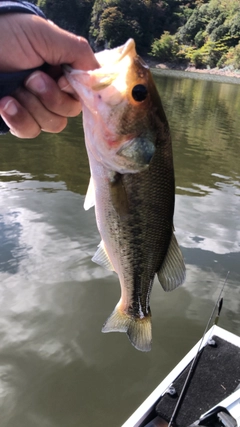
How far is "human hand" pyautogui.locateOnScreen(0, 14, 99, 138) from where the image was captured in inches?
60.7

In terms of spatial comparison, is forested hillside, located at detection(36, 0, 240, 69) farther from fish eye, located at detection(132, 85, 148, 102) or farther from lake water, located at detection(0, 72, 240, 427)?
fish eye, located at detection(132, 85, 148, 102)

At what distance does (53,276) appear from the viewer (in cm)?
560

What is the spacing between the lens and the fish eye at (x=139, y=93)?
4.98ft

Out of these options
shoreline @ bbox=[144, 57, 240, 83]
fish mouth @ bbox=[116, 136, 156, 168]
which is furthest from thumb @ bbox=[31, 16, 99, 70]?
shoreline @ bbox=[144, 57, 240, 83]

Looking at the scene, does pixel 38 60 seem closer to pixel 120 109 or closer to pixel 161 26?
pixel 120 109

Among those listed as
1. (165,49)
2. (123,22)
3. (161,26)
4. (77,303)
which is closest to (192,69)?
→ (165,49)

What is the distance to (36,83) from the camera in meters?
1.66

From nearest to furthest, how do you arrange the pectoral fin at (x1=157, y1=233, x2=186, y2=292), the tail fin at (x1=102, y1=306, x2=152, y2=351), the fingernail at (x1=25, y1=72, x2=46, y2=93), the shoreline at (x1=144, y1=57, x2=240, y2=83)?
1. the fingernail at (x1=25, y1=72, x2=46, y2=93)
2. the pectoral fin at (x1=157, y1=233, x2=186, y2=292)
3. the tail fin at (x1=102, y1=306, x2=152, y2=351)
4. the shoreline at (x1=144, y1=57, x2=240, y2=83)

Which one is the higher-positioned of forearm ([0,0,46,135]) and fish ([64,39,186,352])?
forearm ([0,0,46,135])

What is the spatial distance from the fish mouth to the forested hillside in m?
72.3

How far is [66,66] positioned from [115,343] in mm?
3650

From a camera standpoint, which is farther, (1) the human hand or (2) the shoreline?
(2) the shoreline

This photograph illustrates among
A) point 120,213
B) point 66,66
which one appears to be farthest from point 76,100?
point 120,213

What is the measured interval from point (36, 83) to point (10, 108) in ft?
0.63
